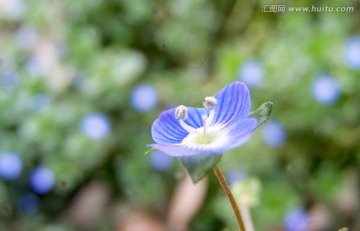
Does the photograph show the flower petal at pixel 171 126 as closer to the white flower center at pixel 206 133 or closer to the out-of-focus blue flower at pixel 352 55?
the white flower center at pixel 206 133

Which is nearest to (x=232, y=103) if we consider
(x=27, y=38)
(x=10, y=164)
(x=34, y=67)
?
(x=10, y=164)

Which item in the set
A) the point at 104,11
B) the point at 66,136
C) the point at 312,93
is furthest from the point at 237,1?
the point at 66,136

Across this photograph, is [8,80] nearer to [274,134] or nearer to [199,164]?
[274,134]

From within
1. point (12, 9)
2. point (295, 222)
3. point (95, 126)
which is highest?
point (12, 9)

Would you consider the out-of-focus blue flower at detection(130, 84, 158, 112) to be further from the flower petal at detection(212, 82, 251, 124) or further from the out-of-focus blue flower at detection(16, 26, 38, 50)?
the flower petal at detection(212, 82, 251, 124)

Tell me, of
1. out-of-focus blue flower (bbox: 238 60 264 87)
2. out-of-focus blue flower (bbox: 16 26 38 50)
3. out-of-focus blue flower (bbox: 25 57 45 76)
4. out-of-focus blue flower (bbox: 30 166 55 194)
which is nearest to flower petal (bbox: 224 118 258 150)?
out-of-focus blue flower (bbox: 238 60 264 87)

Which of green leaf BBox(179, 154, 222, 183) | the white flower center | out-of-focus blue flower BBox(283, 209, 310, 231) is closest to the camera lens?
green leaf BBox(179, 154, 222, 183)

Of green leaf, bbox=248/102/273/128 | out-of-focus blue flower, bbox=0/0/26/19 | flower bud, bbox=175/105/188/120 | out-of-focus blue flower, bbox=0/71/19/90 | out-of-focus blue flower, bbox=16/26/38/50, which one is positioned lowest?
green leaf, bbox=248/102/273/128
